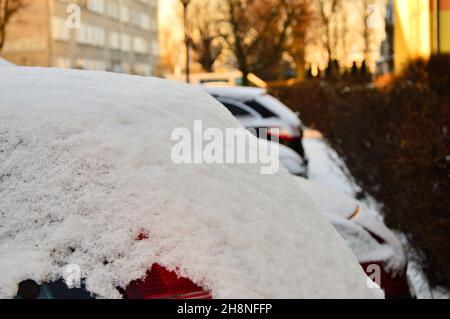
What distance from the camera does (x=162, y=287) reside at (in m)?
1.79

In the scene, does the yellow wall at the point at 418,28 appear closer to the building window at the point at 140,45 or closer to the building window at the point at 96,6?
the building window at the point at 96,6

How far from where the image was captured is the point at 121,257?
70.4 inches

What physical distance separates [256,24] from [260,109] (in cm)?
2872

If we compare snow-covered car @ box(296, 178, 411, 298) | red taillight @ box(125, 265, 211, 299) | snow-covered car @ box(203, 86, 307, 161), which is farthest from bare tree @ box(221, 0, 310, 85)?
red taillight @ box(125, 265, 211, 299)

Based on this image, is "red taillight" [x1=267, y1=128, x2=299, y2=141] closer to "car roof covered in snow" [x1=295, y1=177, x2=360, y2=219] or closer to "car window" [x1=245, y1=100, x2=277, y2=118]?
"car window" [x1=245, y1=100, x2=277, y2=118]

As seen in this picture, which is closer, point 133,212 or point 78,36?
point 133,212

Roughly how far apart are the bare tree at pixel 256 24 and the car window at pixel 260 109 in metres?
24.3

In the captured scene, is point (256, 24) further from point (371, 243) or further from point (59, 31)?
point (371, 243)

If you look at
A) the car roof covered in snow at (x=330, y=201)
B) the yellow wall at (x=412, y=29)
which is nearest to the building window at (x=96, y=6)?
the yellow wall at (x=412, y=29)

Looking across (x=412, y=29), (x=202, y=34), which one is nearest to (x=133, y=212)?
(x=412, y=29)

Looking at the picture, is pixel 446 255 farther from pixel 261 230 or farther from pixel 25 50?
pixel 25 50

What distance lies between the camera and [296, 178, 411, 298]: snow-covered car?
394 centimetres

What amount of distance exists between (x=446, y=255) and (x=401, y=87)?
12.1 feet

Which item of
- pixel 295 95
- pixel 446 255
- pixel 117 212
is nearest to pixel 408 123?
pixel 446 255
